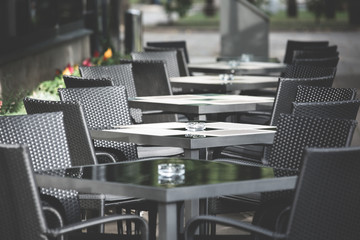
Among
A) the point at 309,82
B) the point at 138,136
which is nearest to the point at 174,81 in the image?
the point at 309,82

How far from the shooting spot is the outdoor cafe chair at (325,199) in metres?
3.37

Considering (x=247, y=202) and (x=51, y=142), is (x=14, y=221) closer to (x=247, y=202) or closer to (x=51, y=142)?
(x=51, y=142)

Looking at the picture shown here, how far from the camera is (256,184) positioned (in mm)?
3732

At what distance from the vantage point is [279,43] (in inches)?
1043

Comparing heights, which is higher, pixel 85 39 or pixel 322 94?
pixel 322 94

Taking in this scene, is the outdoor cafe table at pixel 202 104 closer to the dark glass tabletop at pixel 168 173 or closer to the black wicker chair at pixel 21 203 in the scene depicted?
the dark glass tabletop at pixel 168 173

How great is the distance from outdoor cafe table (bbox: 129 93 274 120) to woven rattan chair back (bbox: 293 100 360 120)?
130 centimetres

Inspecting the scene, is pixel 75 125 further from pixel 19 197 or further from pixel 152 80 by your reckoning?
pixel 152 80

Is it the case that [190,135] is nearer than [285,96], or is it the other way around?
[190,135]

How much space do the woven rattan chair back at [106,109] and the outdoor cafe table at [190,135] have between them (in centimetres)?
41

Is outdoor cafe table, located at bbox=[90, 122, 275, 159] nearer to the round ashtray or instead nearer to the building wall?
the round ashtray

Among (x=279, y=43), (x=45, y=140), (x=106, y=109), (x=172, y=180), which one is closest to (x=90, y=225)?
(x=172, y=180)

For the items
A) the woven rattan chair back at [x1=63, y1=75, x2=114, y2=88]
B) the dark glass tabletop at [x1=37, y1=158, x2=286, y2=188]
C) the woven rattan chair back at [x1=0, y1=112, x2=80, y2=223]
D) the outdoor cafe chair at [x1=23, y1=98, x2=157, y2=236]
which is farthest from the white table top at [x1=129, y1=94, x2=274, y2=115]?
the woven rattan chair back at [x1=0, y1=112, x2=80, y2=223]

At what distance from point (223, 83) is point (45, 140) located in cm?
388
